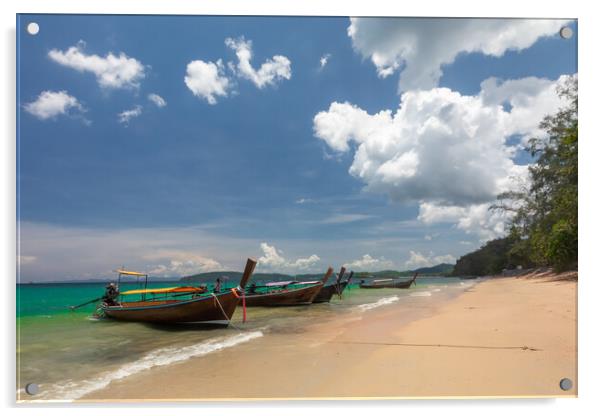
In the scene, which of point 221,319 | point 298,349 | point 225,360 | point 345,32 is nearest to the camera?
point 345,32

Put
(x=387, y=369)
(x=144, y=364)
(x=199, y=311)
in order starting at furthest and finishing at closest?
1. (x=199, y=311)
2. (x=144, y=364)
3. (x=387, y=369)

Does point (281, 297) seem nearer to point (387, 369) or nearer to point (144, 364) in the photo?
point (144, 364)

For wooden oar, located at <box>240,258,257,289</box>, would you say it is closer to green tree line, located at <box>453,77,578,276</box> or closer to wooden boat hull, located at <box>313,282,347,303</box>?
green tree line, located at <box>453,77,578,276</box>

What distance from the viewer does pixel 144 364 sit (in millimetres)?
4375

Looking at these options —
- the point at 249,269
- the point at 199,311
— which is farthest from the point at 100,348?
the point at 249,269

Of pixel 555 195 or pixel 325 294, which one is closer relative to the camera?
pixel 555 195

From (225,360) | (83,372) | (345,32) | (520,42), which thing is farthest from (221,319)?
(520,42)

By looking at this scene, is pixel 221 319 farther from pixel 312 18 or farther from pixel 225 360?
pixel 312 18

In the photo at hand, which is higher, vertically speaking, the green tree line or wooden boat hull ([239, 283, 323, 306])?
the green tree line

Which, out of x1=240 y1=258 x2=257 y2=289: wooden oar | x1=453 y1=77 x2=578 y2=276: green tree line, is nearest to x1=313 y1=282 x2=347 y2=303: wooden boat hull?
x1=453 y1=77 x2=578 y2=276: green tree line

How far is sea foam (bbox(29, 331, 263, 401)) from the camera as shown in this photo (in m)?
3.43

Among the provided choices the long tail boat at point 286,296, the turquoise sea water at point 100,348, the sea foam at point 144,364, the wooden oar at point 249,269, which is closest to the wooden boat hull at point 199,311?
the turquoise sea water at point 100,348

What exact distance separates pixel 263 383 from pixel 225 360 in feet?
3.27

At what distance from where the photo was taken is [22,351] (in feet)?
11.4
